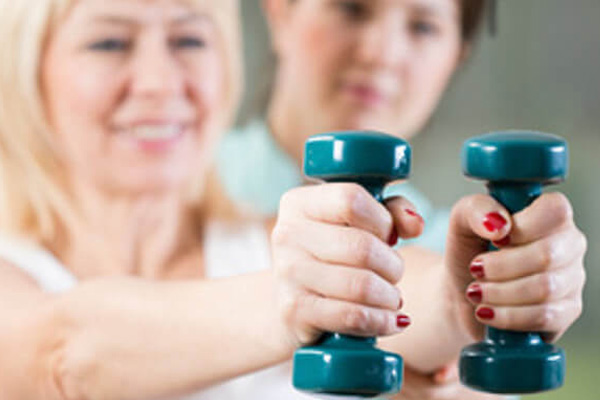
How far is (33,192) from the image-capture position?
1.48 metres

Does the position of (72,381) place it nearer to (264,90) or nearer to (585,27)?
(264,90)

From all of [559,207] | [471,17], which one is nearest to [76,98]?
[471,17]

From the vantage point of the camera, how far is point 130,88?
1484mm

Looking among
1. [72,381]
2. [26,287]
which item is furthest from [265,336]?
[26,287]

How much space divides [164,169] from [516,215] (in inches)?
36.5

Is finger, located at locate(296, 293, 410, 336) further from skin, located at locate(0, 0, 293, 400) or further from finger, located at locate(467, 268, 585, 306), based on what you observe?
skin, located at locate(0, 0, 293, 400)

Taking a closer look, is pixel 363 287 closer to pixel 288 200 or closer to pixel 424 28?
pixel 288 200

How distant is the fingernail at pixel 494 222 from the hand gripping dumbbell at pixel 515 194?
3 cm

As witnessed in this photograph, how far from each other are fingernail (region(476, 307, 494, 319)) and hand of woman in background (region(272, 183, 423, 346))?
0.07 m

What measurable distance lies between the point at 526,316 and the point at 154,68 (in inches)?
37.1

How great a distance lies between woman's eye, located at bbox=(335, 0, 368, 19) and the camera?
5.16ft

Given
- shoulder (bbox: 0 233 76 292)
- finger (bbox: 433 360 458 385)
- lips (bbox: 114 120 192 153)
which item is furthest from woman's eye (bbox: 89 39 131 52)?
finger (bbox: 433 360 458 385)

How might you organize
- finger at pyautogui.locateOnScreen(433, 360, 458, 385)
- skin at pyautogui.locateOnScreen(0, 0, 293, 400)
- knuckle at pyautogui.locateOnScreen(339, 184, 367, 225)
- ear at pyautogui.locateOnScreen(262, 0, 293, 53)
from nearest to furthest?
knuckle at pyautogui.locateOnScreen(339, 184, 367, 225) < finger at pyautogui.locateOnScreen(433, 360, 458, 385) < skin at pyautogui.locateOnScreen(0, 0, 293, 400) < ear at pyautogui.locateOnScreen(262, 0, 293, 53)

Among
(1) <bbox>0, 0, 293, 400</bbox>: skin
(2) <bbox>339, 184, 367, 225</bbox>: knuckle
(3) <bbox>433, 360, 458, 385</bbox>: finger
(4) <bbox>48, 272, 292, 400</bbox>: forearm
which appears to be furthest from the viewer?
(1) <bbox>0, 0, 293, 400</bbox>: skin
